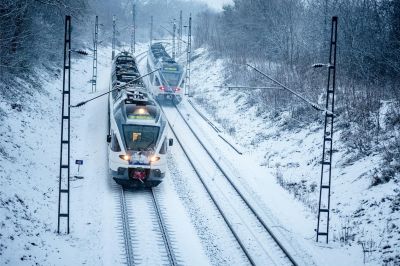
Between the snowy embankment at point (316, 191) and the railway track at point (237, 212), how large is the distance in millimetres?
973

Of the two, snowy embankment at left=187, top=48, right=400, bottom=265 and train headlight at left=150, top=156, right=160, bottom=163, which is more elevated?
train headlight at left=150, top=156, right=160, bottom=163

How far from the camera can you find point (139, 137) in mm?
19562

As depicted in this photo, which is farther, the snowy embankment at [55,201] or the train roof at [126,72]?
the train roof at [126,72]

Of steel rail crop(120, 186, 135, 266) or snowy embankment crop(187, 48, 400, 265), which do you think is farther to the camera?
snowy embankment crop(187, 48, 400, 265)

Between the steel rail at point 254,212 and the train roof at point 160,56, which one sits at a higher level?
the train roof at point 160,56

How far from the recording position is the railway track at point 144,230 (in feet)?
47.2

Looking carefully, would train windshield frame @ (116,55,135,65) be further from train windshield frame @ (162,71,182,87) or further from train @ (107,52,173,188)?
train @ (107,52,173,188)

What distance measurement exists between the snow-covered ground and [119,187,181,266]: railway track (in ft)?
0.54

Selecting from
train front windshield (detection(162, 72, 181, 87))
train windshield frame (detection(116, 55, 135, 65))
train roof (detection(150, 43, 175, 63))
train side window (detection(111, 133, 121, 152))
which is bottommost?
train side window (detection(111, 133, 121, 152))

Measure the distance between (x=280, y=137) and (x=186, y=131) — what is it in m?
7.02

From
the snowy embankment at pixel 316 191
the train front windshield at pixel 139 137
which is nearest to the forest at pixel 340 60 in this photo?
the snowy embankment at pixel 316 191

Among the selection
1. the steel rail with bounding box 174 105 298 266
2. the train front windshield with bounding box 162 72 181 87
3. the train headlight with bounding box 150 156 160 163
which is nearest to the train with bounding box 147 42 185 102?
the train front windshield with bounding box 162 72 181 87

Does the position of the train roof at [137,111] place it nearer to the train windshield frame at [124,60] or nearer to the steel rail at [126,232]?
the steel rail at [126,232]

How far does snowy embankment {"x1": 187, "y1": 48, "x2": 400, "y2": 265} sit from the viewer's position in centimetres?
1514
